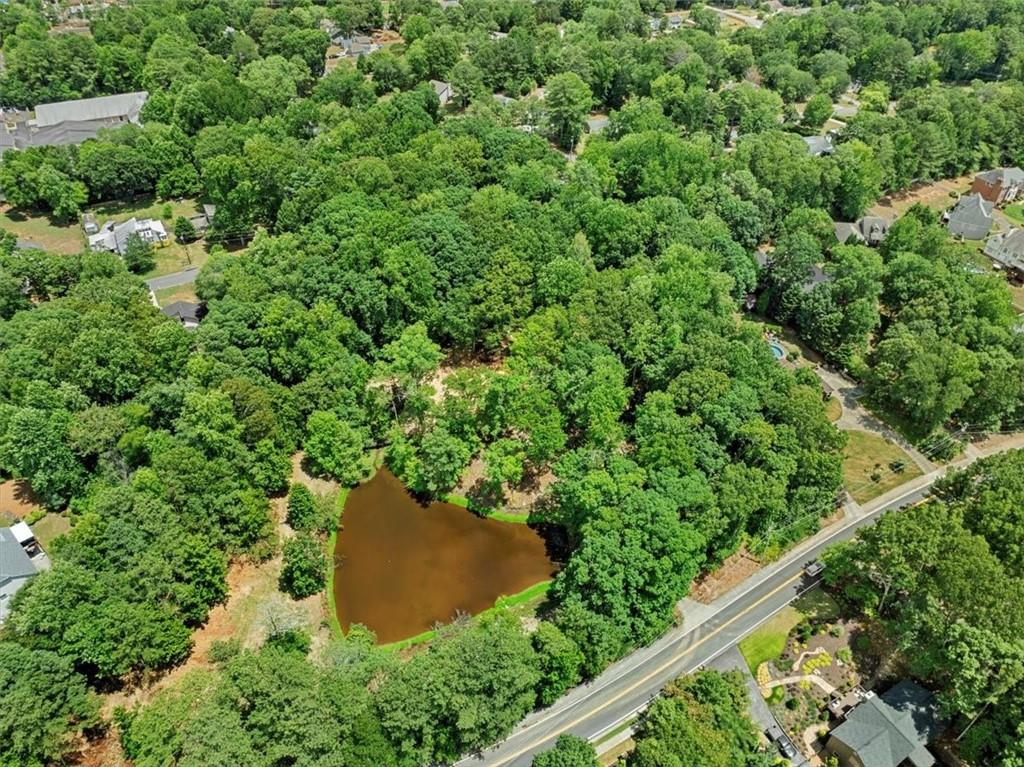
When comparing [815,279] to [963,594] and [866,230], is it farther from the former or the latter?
[963,594]

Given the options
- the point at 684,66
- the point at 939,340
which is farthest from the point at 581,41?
the point at 939,340

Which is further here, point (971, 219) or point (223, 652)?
point (971, 219)

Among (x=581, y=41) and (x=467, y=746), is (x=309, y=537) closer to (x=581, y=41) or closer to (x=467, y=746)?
(x=467, y=746)

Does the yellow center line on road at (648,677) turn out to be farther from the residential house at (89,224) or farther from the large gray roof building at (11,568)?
the residential house at (89,224)

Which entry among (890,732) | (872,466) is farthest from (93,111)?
(890,732)

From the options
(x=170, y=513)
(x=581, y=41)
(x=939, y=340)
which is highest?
(x=581, y=41)

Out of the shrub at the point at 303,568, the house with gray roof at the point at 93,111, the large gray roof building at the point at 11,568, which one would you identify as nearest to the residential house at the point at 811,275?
the shrub at the point at 303,568
